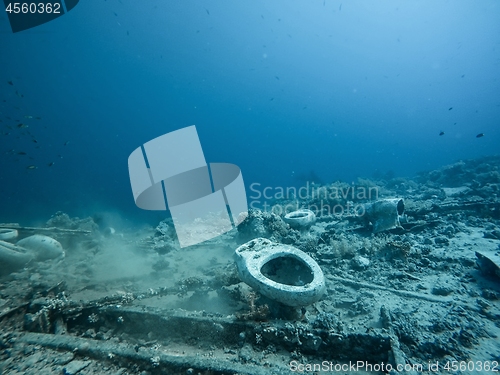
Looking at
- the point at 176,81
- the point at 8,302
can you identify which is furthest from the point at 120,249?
the point at 176,81

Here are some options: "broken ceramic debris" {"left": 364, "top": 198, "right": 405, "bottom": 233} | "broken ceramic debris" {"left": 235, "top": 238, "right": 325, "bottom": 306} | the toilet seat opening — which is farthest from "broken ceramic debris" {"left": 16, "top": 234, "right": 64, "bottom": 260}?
"broken ceramic debris" {"left": 364, "top": 198, "right": 405, "bottom": 233}

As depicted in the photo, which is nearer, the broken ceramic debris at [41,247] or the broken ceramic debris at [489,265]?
the broken ceramic debris at [489,265]

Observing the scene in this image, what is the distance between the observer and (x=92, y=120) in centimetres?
8712

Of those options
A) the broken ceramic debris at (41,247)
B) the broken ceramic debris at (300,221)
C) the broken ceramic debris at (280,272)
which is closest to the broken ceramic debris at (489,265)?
the broken ceramic debris at (280,272)

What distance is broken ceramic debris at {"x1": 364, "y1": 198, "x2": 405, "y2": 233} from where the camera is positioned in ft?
24.9

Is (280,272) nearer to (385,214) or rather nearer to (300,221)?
(300,221)

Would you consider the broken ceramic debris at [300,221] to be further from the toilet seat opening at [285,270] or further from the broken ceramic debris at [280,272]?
the toilet seat opening at [285,270]

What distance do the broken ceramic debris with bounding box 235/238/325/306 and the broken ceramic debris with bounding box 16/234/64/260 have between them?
23.0ft

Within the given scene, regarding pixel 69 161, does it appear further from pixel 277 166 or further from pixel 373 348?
pixel 373 348

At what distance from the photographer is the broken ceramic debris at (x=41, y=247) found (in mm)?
7198

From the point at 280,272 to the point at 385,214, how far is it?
4.96 metres

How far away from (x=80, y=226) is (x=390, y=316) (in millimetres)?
14924

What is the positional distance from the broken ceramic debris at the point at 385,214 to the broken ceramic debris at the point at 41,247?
1100 cm

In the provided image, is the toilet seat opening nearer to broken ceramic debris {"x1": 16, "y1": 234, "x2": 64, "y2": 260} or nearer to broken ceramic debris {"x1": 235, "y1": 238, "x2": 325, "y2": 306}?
broken ceramic debris {"x1": 235, "y1": 238, "x2": 325, "y2": 306}
